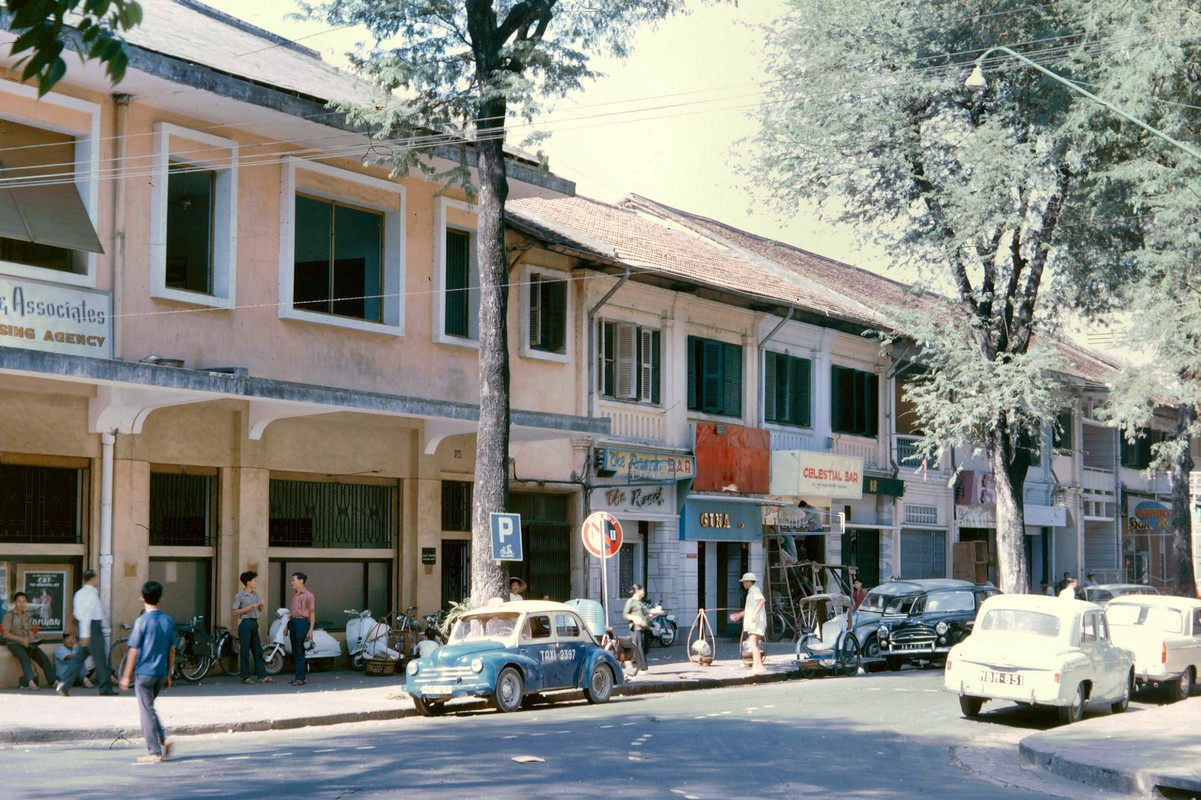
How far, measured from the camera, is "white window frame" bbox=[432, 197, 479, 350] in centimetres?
2447

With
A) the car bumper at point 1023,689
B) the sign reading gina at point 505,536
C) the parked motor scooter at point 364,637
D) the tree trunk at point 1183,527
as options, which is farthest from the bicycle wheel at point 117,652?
the tree trunk at point 1183,527

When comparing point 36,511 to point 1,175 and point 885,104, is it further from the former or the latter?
point 885,104

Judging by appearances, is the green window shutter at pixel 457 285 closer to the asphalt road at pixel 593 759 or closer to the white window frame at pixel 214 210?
the white window frame at pixel 214 210

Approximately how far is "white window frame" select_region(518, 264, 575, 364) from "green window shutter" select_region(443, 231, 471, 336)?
1.54 metres

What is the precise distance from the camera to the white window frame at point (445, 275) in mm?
24469

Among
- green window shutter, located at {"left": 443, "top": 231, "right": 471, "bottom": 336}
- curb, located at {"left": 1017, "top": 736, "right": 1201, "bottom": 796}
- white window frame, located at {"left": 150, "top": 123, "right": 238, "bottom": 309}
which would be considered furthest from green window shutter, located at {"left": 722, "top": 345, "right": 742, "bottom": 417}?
curb, located at {"left": 1017, "top": 736, "right": 1201, "bottom": 796}

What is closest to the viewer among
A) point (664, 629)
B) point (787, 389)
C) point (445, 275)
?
point (445, 275)

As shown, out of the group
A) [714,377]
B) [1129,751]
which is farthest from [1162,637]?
[714,377]

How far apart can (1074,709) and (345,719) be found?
8.60 meters

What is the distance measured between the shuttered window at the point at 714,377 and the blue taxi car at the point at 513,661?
12.8 meters

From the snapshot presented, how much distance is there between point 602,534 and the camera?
22.8 meters

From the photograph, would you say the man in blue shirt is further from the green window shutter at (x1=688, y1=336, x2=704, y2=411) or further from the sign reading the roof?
the green window shutter at (x1=688, y1=336, x2=704, y2=411)

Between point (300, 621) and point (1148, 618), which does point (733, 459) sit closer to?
point (1148, 618)

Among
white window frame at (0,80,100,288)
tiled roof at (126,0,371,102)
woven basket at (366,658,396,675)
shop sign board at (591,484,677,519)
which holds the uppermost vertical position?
tiled roof at (126,0,371,102)
